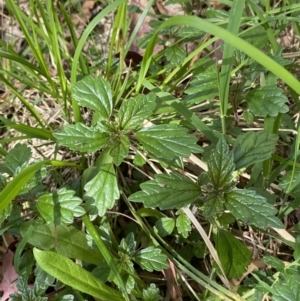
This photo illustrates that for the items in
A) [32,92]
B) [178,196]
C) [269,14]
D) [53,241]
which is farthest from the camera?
[32,92]

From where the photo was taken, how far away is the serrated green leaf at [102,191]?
46.1 inches

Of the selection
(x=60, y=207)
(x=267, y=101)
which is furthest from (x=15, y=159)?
(x=267, y=101)

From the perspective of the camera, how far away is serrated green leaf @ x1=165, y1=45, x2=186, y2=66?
1.41m

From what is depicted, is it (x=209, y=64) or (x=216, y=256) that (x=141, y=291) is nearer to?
(x=216, y=256)

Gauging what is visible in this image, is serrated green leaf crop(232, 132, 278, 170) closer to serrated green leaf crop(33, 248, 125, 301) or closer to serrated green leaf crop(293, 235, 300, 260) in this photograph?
serrated green leaf crop(293, 235, 300, 260)

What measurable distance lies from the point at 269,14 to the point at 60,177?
0.79m

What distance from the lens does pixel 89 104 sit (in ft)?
3.86

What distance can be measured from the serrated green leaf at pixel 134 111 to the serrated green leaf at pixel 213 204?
24cm

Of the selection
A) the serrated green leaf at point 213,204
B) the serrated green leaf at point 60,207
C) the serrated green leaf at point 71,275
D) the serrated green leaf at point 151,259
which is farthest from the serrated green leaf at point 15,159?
the serrated green leaf at point 213,204

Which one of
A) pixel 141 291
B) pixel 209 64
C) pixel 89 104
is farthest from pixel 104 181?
pixel 209 64

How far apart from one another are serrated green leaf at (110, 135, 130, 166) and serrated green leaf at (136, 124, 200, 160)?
4cm

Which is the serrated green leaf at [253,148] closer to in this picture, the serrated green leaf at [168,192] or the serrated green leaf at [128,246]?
the serrated green leaf at [168,192]

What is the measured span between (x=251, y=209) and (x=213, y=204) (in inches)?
3.3

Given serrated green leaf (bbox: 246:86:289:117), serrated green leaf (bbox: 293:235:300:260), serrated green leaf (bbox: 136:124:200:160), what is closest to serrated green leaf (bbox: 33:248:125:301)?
serrated green leaf (bbox: 136:124:200:160)
